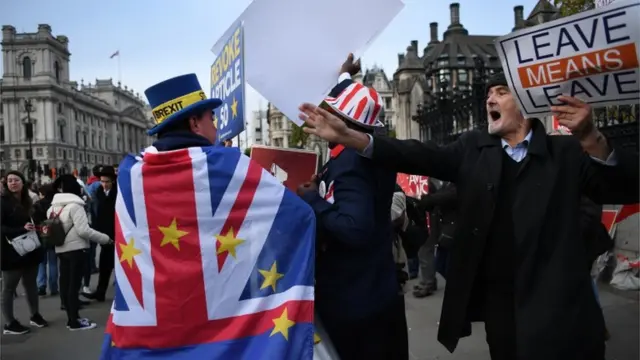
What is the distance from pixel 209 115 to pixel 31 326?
5594 mm

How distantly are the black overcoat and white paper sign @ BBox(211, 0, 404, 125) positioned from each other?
0.80 m

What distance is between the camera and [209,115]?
2719 millimetres

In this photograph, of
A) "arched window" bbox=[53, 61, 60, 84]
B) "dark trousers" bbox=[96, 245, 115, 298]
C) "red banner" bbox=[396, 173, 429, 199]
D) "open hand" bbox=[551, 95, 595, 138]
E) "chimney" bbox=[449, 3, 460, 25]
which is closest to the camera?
"open hand" bbox=[551, 95, 595, 138]

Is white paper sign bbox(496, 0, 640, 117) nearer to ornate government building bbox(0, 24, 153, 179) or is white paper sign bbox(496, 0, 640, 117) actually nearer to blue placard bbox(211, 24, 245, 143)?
blue placard bbox(211, 24, 245, 143)

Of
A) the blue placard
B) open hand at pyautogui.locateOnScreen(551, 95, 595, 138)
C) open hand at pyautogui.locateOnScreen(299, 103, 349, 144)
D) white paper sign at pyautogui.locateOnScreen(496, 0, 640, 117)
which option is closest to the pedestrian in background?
the blue placard

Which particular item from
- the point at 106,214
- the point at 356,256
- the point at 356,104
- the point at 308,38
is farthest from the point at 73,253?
the point at 356,104

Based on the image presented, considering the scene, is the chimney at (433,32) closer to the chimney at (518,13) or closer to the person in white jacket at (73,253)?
the chimney at (518,13)

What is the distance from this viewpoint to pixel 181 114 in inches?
102

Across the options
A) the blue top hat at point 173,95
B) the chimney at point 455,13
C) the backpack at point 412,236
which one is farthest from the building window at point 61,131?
the blue top hat at point 173,95

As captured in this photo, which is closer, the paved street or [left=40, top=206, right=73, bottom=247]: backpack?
the paved street

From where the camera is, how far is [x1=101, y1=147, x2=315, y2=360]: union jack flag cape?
7.46 feet

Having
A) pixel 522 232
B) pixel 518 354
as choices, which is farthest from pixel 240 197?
pixel 518 354

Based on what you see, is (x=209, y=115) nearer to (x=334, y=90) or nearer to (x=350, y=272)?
(x=334, y=90)

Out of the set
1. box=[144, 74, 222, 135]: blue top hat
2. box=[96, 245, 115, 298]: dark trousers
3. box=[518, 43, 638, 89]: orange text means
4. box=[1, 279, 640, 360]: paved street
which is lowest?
box=[1, 279, 640, 360]: paved street
